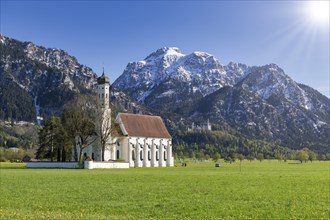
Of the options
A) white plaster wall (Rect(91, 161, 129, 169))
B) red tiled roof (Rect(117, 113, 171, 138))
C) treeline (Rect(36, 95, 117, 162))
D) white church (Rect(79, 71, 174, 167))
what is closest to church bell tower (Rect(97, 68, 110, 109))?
white church (Rect(79, 71, 174, 167))

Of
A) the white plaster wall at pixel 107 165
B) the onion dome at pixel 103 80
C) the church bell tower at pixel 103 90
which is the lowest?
the white plaster wall at pixel 107 165

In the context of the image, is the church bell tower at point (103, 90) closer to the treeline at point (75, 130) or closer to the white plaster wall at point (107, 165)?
the treeline at point (75, 130)

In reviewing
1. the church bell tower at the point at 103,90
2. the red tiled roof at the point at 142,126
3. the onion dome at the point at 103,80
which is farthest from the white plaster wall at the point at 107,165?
the onion dome at the point at 103,80

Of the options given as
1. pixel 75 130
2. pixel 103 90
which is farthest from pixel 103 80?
pixel 75 130

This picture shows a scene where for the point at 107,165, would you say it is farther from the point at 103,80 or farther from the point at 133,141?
the point at 103,80

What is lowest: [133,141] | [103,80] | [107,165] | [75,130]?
[107,165]

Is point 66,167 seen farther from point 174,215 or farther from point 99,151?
point 174,215

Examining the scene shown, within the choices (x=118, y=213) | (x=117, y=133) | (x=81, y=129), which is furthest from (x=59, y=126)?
(x=118, y=213)

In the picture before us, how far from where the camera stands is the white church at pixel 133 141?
103812 mm

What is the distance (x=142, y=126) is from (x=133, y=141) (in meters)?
8.28

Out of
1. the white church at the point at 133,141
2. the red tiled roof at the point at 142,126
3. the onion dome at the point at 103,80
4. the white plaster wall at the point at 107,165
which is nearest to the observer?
the white plaster wall at the point at 107,165

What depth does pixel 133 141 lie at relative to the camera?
4439 inches

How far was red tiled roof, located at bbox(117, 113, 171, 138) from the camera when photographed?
114 meters

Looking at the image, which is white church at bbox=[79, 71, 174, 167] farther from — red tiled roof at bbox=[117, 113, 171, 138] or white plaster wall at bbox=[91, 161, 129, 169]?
white plaster wall at bbox=[91, 161, 129, 169]
